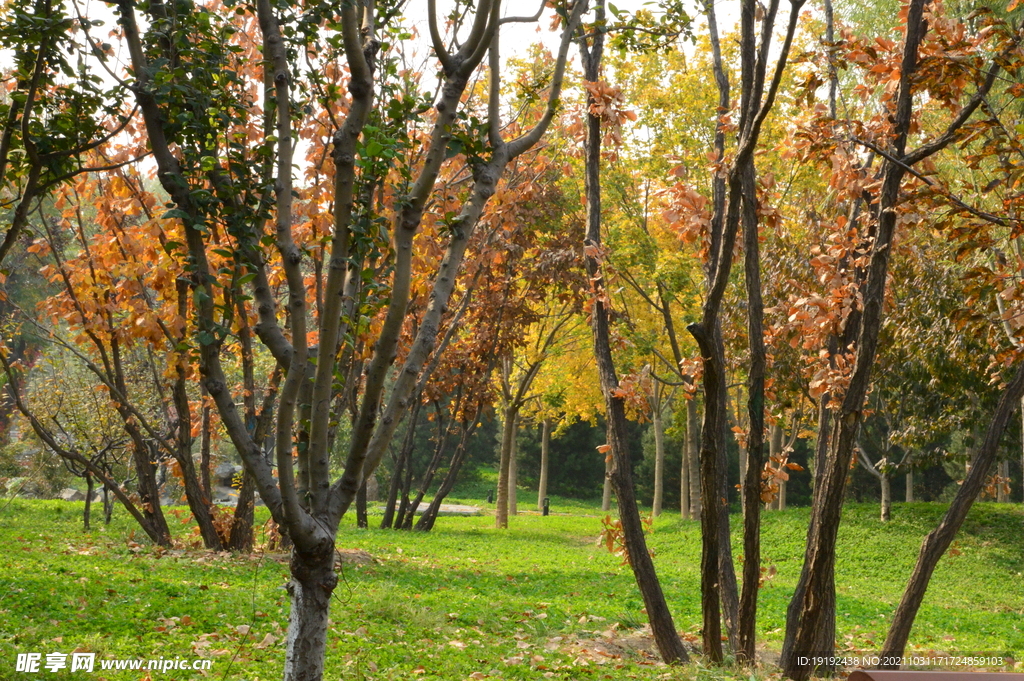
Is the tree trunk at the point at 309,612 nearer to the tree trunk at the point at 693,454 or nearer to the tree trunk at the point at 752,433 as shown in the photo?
the tree trunk at the point at 752,433

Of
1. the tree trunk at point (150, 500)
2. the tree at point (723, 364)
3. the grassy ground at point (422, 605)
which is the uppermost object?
the tree at point (723, 364)

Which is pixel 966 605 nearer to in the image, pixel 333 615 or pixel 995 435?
pixel 995 435

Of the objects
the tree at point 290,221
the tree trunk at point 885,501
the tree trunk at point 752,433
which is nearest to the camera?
the tree at point 290,221

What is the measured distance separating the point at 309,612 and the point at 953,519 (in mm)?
3624

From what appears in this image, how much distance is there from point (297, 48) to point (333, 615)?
390cm

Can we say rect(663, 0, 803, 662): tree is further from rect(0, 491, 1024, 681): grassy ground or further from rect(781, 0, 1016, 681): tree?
rect(0, 491, 1024, 681): grassy ground

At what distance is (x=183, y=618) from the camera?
500cm

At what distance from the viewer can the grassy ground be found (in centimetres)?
461

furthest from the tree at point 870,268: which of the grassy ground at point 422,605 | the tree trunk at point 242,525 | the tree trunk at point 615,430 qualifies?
the tree trunk at point 242,525

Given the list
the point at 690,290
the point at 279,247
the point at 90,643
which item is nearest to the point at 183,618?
the point at 90,643

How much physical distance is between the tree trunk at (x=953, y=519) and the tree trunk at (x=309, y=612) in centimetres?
332

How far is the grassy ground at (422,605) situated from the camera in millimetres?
4609

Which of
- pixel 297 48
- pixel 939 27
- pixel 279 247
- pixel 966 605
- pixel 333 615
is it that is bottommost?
pixel 966 605

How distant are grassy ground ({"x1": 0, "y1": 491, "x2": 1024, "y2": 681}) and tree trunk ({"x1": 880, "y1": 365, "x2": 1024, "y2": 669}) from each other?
102 centimetres
